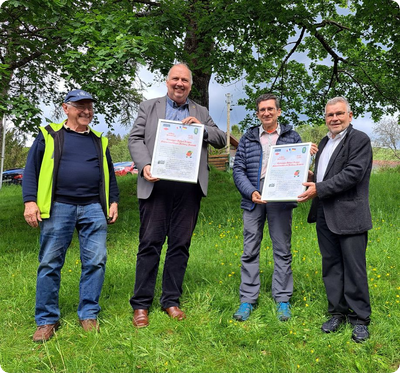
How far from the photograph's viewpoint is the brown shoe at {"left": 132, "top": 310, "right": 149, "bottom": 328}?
336cm

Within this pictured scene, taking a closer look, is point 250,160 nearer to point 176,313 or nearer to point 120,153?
point 176,313

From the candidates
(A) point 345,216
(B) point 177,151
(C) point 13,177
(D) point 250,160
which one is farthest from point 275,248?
(C) point 13,177

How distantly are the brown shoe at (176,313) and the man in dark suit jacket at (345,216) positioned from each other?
1300 mm

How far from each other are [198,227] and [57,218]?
465cm

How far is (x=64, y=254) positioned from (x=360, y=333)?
268cm

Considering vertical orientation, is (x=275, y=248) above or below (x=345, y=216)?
below

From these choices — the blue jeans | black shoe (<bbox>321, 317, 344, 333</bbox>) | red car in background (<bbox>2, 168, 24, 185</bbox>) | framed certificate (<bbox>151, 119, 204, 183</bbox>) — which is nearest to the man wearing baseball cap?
the blue jeans

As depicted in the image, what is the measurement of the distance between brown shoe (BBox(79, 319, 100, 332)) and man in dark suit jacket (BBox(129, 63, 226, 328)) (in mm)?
344

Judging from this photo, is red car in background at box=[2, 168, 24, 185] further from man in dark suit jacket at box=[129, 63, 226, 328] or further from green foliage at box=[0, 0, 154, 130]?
man in dark suit jacket at box=[129, 63, 226, 328]

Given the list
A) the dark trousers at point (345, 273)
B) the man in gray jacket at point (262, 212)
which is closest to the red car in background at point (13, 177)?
the man in gray jacket at point (262, 212)

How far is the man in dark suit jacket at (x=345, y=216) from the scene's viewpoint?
3.04 m

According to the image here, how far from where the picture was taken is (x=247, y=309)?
3523mm

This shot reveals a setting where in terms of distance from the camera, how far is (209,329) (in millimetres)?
3246

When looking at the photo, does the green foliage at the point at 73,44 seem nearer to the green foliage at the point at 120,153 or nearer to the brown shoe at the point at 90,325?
the brown shoe at the point at 90,325
